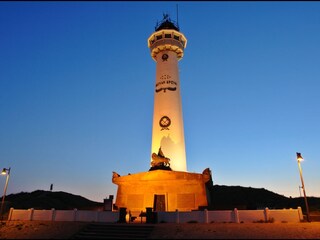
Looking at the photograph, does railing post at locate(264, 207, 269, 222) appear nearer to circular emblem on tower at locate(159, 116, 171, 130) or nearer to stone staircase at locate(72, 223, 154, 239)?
stone staircase at locate(72, 223, 154, 239)

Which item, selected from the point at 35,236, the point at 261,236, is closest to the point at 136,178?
Answer: the point at 35,236

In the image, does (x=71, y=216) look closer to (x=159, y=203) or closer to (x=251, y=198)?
(x=159, y=203)

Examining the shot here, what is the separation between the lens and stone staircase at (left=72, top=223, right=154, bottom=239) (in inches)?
610

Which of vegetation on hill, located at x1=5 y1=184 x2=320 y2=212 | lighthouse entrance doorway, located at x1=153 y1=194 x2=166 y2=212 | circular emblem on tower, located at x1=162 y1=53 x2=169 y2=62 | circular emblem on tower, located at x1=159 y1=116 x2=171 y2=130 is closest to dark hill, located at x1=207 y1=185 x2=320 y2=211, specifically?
vegetation on hill, located at x1=5 y1=184 x2=320 y2=212

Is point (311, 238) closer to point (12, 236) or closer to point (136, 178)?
point (136, 178)

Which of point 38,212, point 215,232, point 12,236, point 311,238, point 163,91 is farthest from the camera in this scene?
point 163,91

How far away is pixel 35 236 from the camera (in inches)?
651

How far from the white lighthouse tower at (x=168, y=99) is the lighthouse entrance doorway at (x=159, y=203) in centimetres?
487

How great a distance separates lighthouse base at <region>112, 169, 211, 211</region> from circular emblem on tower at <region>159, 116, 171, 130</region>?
718 cm

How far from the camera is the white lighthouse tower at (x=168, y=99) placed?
101 feet

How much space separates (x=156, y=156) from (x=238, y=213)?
457 inches

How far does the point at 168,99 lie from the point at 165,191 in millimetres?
12150

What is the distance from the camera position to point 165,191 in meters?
25.6

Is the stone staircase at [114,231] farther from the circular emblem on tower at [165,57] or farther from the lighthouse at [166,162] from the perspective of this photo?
the circular emblem on tower at [165,57]
